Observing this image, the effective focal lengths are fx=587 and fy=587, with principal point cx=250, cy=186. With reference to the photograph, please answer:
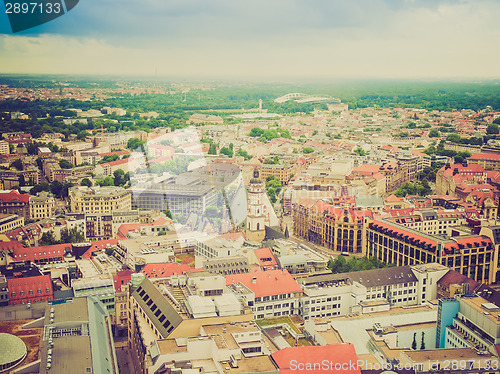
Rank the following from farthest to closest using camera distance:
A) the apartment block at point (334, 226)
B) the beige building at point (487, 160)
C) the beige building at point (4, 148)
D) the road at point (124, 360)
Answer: the beige building at point (4, 148)
the beige building at point (487, 160)
the apartment block at point (334, 226)
the road at point (124, 360)

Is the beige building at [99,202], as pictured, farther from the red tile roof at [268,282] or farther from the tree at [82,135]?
the tree at [82,135]

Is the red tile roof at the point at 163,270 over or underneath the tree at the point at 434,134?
underneath

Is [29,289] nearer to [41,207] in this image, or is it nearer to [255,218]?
[255,218]

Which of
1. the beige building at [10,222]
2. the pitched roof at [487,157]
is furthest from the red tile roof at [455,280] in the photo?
the pitched roof at [487,157]

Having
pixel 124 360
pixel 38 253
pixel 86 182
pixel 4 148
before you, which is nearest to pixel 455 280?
pixel 124 360

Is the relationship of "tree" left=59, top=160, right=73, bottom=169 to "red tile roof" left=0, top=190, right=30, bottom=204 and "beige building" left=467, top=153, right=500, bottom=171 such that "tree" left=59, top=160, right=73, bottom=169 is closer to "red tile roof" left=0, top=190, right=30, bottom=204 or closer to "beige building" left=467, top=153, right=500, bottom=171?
"red tile roof" left=0, top=190, right=30, bottom=204

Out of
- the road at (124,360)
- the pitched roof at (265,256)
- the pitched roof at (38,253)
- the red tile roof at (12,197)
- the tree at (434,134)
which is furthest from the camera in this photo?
the tree at (434,134)
